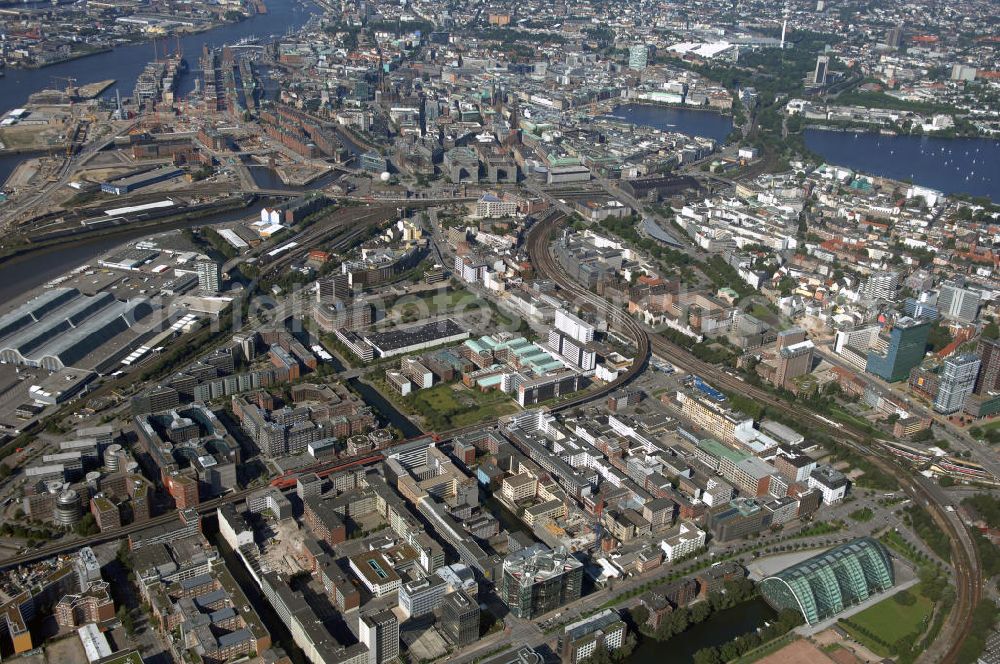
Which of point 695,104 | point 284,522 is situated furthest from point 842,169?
point 284,522

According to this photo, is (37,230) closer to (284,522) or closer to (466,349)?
(466,349)

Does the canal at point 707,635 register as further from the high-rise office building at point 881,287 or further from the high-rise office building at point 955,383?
the high-rise office building at point 881,287

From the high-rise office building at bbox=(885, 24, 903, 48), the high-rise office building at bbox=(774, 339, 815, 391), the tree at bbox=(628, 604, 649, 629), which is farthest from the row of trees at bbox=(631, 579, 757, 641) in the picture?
the high-rise office building at bbox=(885, 24, 903, 48)

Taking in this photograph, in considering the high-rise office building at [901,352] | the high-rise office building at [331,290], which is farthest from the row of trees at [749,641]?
the high-rise office building at [331,290]

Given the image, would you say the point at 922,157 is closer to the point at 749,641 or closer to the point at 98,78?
the point at 749,641

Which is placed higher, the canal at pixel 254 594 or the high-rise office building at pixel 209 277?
the high-rise office building at pixel 209 277
